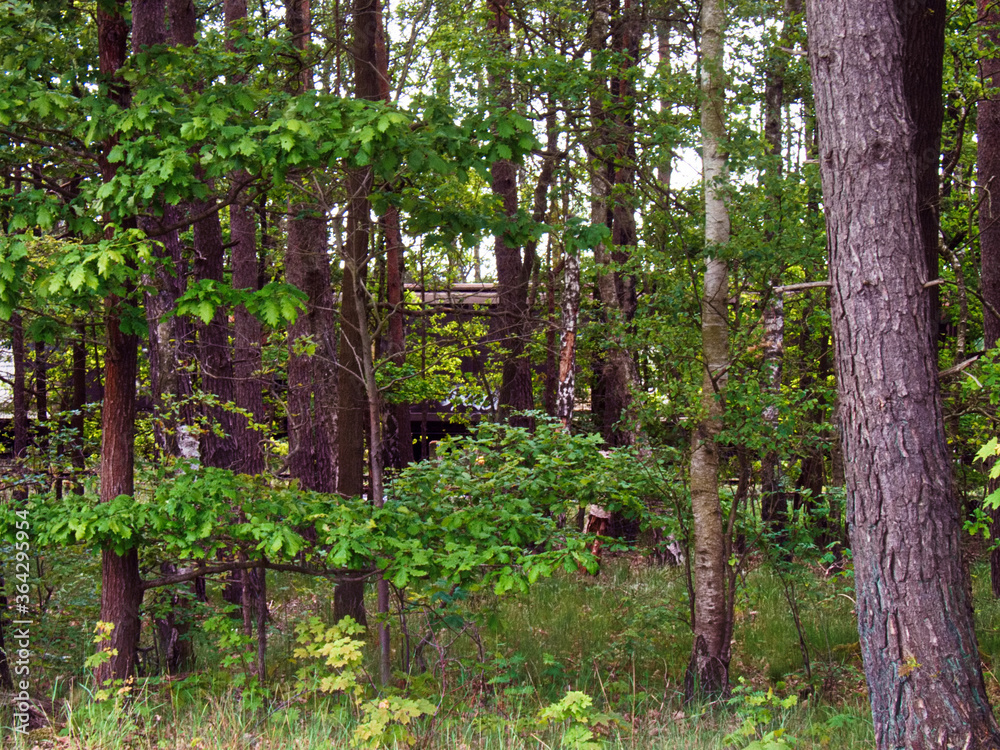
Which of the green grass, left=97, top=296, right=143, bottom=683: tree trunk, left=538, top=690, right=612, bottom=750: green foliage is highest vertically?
left=97, top=296, right=143, bottom=683: tree trunk

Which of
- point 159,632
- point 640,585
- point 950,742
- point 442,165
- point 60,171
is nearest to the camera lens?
point 950,742

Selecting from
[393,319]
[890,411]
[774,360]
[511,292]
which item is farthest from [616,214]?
[890,411]

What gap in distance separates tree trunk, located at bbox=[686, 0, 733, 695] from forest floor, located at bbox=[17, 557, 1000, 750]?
424 millimetres

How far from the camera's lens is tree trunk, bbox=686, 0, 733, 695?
7.14 meters

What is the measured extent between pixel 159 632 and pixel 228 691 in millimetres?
2845

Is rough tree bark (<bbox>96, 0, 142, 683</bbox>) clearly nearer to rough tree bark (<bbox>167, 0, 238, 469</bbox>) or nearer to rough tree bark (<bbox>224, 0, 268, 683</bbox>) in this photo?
rough tree bark (<bbox>224, 0, 268, 683</bbox>)

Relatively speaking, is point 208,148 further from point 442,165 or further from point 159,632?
point 159,632

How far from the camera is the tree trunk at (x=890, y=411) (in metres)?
4.65

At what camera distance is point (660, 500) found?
329 inches

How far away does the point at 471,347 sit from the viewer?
761 centimetres

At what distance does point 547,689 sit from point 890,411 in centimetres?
375

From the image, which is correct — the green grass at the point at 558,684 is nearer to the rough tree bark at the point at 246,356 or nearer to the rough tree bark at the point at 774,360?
the rough tree bark at the point at 774,360

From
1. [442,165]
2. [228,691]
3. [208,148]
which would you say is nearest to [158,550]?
[228,691]

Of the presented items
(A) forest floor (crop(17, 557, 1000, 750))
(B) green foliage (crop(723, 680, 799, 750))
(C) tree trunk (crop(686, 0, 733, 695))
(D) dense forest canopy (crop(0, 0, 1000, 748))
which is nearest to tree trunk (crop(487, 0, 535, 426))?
(D) dense forest canopy (crop(0, 0, 1000, 748))
